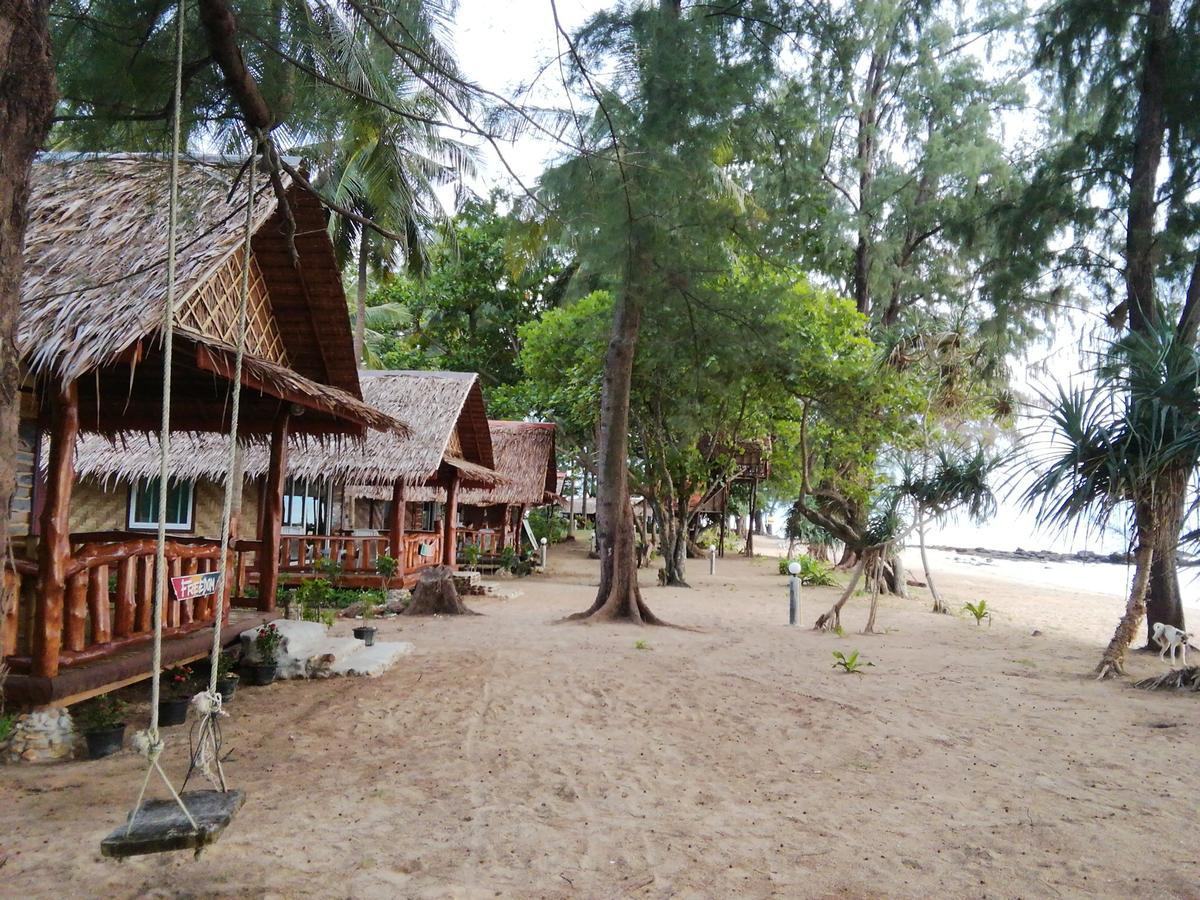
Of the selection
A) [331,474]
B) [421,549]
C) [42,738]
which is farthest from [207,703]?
[421,549]

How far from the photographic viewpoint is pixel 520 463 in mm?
24578

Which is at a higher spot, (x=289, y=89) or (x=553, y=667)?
(x=289, y=89)

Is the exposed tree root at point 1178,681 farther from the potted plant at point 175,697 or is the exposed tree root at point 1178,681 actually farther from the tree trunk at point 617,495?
the potted plant at point 175,697

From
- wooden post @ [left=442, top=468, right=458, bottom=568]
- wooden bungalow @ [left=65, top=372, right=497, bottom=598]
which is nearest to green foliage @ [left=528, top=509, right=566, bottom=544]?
wooden post @ [left=442, top=468, right=458, bottom=568]

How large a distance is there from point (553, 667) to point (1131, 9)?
1071 cm

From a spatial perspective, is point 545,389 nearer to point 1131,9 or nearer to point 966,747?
point 1131,9

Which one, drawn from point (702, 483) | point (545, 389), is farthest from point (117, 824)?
point (702, 483)

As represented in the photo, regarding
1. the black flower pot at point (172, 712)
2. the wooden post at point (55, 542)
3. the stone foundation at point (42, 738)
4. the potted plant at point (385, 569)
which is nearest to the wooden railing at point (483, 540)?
the potted plant at point (385, 569)

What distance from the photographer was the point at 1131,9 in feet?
35.7

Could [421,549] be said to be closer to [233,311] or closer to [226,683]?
[233,311]

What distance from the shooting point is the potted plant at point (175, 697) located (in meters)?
6.05

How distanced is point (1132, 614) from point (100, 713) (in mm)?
9263

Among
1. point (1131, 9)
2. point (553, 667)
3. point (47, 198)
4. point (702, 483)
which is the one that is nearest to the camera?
point (47, 198)

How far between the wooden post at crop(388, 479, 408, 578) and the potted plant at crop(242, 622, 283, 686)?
739 cm
